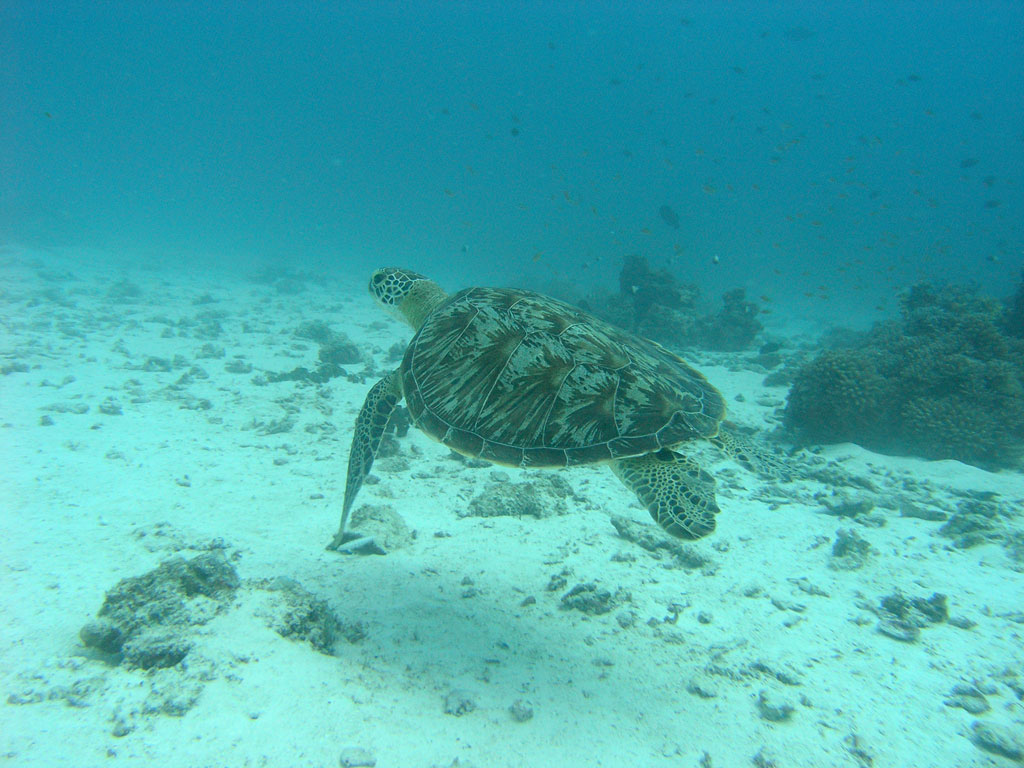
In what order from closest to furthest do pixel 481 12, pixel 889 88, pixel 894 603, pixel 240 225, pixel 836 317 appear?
pixel 894 603, pixel 836 317, pixel 240 225, pixel 889 88, pixel 481 12

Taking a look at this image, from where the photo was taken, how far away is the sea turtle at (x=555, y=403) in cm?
334

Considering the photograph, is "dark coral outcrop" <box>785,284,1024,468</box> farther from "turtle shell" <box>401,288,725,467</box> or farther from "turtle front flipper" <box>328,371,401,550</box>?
"turtle front flipper" <box>328,371,401,550</box>

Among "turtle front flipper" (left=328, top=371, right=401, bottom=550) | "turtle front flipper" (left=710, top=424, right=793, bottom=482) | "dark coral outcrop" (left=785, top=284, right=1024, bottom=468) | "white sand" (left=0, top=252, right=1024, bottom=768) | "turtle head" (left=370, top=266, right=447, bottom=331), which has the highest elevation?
"dark coral outcrop" (left=785, top=284, right=1024, bottom=468)

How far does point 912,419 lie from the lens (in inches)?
289

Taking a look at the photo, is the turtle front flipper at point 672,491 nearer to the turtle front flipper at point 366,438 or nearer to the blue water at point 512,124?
the turtle front flipper at point 366,438

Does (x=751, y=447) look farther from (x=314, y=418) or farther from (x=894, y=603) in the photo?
(x=314, y=418)

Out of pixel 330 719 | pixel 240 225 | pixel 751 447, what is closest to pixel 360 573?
pixel 330 719

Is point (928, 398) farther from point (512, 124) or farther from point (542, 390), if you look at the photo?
point (512, 124)

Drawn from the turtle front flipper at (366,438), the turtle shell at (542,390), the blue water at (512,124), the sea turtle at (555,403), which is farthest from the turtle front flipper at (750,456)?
the blue water at (512,124)

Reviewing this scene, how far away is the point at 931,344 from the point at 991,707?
26.3ft

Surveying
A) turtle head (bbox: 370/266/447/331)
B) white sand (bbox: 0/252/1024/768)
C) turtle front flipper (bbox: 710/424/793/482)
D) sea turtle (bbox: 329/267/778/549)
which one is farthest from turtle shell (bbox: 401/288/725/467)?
white sand (bbox: 0/252/1024/768)

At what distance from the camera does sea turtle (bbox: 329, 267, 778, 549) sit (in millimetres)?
3344

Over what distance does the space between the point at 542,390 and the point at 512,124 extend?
101613mm

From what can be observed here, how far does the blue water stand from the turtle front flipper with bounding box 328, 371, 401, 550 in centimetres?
4874
